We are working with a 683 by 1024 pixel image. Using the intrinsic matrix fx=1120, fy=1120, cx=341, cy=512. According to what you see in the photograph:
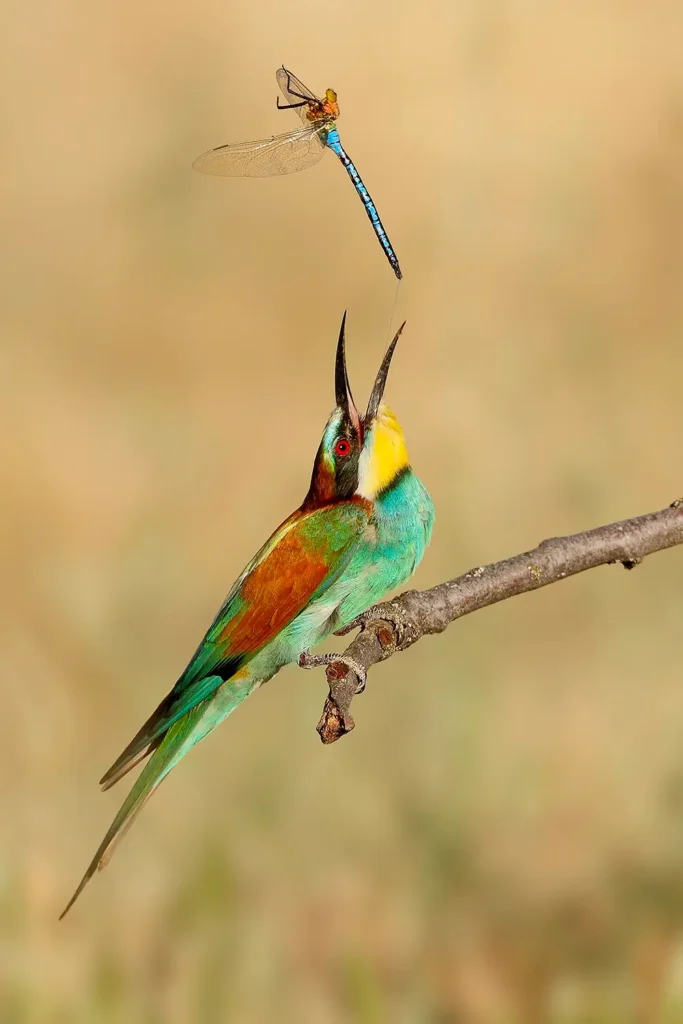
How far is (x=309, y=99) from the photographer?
1354 millimetres

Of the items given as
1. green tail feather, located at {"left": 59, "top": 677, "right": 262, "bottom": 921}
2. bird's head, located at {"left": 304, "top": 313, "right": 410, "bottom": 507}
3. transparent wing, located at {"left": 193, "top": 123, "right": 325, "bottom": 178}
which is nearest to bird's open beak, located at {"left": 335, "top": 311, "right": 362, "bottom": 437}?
bird's head, located at {"left": 304, "top": 313, "right": 410, "bottom": 507}

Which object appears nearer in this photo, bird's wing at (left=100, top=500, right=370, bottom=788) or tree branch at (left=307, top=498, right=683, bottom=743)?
tree branch at (left=307, top=498, right=683, bottom=743)

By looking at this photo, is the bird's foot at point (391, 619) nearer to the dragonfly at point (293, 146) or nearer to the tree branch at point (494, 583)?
the tree branch at point (494, 583)

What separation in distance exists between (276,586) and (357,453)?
176mm

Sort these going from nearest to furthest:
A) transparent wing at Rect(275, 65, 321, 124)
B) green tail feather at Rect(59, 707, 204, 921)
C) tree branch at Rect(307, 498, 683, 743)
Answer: tree branch at Rect(307, 498, 683, 743)
green tail feather at Rect(59, 707, 204, 921)
transparent wing at Rect(275, 65, 321, 124)

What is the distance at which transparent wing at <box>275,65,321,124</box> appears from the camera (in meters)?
1.30

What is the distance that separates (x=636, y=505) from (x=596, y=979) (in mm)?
1172

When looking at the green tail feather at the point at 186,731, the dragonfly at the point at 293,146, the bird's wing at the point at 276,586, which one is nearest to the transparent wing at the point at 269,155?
the dragonfly at the point at 293,146

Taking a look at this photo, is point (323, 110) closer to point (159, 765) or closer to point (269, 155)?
point (269, 155)

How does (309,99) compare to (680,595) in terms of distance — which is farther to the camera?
(680,595)

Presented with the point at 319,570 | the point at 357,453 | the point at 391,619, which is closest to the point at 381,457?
the point at 357,453

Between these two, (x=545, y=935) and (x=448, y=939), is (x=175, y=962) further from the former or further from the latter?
(x=545, y=935)

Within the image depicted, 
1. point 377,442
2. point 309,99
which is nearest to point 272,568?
point 377,442

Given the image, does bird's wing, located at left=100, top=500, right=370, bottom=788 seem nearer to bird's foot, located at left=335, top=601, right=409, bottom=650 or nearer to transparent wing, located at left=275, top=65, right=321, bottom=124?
bird's foot, located at left=335, top=601, right=409, bottom=650
